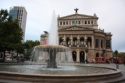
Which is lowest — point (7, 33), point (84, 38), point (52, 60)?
point (52, 60)

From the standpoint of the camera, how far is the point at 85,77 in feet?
32.1

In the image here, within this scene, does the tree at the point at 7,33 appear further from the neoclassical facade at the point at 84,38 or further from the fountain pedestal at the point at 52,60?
the neoclassical facade at the point at 84,38

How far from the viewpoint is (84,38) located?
78562 millimetres

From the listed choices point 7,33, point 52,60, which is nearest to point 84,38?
point 7,33

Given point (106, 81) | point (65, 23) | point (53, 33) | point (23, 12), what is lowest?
point (106, 81)

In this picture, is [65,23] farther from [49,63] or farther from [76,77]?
[76,77]

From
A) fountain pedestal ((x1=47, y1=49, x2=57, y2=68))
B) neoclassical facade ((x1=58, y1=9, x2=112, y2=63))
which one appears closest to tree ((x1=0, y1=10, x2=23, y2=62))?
fountain pedestal ((x1=47, y1=49, x2=57, y2=68))

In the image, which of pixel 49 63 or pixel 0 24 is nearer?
pixel 49 63

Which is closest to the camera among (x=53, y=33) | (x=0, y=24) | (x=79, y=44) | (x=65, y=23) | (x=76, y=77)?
(x=76, y=77)

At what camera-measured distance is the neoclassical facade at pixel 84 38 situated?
75875mm

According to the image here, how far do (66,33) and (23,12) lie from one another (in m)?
66.4

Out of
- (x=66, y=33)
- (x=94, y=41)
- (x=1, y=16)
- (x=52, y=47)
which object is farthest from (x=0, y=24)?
(x=94, y=41)

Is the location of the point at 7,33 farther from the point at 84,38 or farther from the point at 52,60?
the point at 84,38

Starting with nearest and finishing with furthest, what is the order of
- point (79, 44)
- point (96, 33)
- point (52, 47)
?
point (52, 47)
point (79, 44)
point (96, 33)
